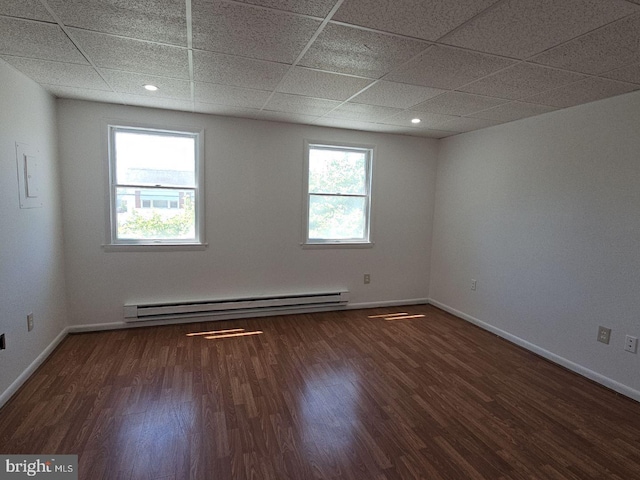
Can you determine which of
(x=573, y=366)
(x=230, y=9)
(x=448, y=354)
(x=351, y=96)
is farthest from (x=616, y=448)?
(x=230, y=9)

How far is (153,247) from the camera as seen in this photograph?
3672 mm

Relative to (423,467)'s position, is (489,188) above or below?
above

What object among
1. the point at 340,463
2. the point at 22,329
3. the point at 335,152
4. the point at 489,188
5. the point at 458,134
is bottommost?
the point at 340,463

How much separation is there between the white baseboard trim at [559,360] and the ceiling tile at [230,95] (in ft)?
11.4

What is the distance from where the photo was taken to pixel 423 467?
183 cm

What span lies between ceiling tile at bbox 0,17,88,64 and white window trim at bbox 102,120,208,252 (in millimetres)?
1221

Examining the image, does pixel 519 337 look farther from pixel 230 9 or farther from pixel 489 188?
pixel 230 9

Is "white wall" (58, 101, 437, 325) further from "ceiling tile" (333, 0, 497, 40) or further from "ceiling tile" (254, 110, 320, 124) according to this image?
"ceiling tile" (333, 0, 497, 40)

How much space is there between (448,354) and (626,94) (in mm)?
2585

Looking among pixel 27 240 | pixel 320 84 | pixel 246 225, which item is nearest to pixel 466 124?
pixel 320 84

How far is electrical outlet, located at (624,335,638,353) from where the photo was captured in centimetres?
256

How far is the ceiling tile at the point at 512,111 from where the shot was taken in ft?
9.86

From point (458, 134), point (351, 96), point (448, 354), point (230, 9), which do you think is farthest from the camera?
point (458, 134)

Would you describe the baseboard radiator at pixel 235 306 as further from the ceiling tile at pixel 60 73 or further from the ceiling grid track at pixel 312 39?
the ceiling grid track at pixel 312 39
